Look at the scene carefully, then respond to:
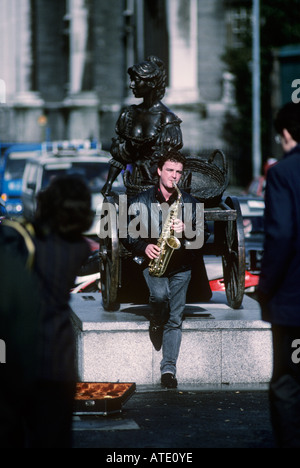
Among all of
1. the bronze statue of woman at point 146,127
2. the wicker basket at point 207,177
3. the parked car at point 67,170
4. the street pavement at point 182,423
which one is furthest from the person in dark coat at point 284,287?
the parked car at point 67,170

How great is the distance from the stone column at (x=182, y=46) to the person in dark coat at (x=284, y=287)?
116 ft

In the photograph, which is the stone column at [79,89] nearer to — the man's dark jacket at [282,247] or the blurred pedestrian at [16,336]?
the man's dark jacket at [282,247]

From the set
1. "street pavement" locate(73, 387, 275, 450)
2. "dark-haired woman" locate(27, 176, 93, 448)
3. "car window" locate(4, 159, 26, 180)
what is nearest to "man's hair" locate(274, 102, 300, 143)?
"dark-haired woman" locate(27, 176, 93, 448)

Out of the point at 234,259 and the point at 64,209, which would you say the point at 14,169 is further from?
the point at 64,209

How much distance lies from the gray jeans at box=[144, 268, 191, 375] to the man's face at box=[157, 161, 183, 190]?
74 cm

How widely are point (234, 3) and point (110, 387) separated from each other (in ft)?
116

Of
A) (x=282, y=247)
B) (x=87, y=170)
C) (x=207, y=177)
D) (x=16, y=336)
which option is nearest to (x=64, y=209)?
(x=16, y=336)

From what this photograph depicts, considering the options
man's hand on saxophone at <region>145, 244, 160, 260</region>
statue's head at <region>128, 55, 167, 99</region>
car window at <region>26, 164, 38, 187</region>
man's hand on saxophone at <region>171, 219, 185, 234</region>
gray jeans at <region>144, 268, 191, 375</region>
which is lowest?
car window at <region>26, 164, 38, 187</region>

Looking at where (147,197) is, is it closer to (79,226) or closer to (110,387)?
(110,387)

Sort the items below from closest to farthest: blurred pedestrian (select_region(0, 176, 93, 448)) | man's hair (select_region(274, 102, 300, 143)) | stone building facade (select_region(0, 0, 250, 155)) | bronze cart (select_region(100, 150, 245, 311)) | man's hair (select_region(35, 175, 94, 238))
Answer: blurred pedestrian (select_region(0, 176, 93, 448)) → man's hair (select_region(35, 175, 94, 238)) → man's hair (select_region(274, 102, 300, 143)) → bronze cart (select_region(100, 150, 245, 311)) → stone building facade (select_region(0, 0, 250, 155))

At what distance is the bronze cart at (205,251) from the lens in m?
8.76

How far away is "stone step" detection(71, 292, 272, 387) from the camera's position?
8312 mm

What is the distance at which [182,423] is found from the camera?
705 centimetres

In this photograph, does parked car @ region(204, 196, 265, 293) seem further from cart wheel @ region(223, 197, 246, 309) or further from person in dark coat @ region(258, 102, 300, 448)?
person in dark coat @ region(258, 102, 300, 448)
